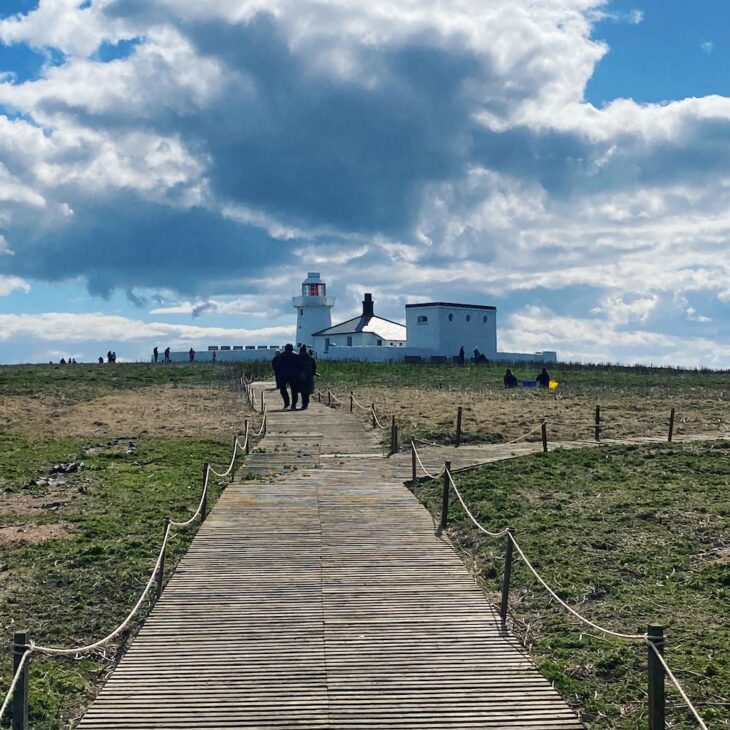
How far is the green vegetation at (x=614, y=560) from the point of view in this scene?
353 inches

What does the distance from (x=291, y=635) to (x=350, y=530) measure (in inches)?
186

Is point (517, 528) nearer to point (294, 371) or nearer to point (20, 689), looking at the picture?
point (20, 689)

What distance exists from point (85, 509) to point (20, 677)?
33.4ft

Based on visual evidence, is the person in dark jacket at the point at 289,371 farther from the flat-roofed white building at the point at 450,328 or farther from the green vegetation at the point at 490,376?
the flat-roofed white building at the point at 450,328

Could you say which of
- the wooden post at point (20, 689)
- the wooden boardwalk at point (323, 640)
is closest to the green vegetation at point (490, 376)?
the wooden boardwalk at point (323, 640)

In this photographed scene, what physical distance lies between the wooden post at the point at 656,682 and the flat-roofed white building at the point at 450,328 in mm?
70678

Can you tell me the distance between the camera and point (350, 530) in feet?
48.6

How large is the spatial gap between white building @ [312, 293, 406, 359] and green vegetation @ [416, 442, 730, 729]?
58997 mm

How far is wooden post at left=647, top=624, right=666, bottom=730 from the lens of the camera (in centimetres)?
716

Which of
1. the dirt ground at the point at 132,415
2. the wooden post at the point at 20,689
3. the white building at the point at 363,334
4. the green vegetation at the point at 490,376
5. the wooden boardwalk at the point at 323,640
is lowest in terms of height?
the wooden boardwalk at the point at 323,640

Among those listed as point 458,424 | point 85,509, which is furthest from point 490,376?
point 85,509

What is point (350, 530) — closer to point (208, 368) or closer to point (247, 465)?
point (247, 465)

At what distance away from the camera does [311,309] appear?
89.8m

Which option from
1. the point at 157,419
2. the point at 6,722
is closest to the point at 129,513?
the point at 6,722
